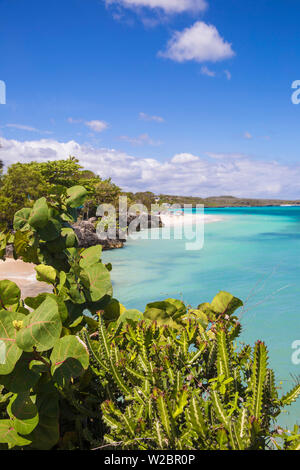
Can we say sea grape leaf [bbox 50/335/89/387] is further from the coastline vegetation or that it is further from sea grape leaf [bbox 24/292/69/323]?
the coastline vegetation

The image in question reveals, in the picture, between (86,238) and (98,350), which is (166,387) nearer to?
(98,350)

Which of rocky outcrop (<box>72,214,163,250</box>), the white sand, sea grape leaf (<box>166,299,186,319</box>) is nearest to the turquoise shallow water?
rocky outcrop (<box>72,214,163,250</box>)

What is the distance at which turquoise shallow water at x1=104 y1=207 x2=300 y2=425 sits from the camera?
324 inches

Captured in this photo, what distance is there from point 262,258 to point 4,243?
65.8 feet

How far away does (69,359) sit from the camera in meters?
0.88

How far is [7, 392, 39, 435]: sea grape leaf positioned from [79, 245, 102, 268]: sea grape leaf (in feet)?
1.85

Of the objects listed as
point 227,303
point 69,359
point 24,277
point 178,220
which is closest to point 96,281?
point 69,359

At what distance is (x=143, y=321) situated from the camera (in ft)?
4.22

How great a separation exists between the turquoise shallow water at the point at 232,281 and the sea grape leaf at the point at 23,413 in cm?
392

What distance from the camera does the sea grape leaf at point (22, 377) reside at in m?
0.85

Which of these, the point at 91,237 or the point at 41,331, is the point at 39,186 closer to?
the point at 91,237

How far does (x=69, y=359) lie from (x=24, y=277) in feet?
34.4

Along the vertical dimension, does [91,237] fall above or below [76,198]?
below
